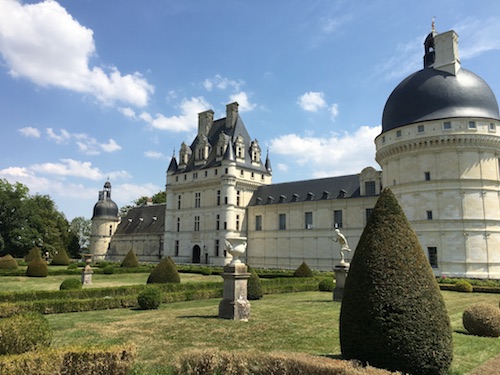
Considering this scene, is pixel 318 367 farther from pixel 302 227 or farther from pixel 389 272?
pixel 302 227

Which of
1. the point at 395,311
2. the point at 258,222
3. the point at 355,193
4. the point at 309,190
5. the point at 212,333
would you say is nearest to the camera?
the point at 395,311

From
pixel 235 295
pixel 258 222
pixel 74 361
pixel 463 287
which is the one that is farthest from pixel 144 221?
pixel 74 361

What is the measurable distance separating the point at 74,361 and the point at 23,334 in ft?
4.32

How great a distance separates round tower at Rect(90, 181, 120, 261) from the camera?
6612 centimetres

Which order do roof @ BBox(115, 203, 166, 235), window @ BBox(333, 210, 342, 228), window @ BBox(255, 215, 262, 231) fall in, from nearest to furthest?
window @ BBox(333, 210, 342, 228)
window @ BBox(255, 215, 262, 231)
roof @ BBox(115, 203, 166, 235)

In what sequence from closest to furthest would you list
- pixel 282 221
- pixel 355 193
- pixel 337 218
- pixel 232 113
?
pixel 355 193
pixel 337 218
pixel 282 221
pixel 232 113

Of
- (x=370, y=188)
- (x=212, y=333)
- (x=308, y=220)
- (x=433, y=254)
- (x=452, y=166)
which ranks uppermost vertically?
(x=452, y=166)

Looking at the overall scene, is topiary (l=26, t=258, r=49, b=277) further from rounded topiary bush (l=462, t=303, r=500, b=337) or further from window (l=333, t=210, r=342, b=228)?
rounded topiary bush (l=462, t=303, r=500, b=337)

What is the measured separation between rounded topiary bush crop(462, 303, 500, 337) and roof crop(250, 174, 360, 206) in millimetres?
29566

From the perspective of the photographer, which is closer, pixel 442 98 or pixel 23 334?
pixel 23 334

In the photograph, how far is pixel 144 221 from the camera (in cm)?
6341

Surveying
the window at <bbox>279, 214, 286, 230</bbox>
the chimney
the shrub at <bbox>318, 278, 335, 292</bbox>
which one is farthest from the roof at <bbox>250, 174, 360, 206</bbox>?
the shrub at <bbox>318, 278, 335, 292</bbox>

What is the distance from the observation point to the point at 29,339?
6.77m

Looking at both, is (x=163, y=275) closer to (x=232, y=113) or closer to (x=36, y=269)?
(x=36, y=269)
